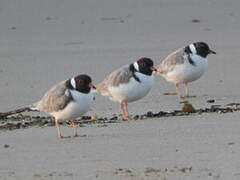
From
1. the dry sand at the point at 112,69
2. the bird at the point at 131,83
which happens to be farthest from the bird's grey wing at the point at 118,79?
the dry sand at the point at 112,69

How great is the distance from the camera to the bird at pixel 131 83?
976 centimetres

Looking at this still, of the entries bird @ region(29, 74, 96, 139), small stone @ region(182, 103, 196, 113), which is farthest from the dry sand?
small stone @ region(182, 103, 196, 113)

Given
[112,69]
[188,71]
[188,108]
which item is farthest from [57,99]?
[112,69]

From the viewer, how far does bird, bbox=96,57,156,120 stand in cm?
976

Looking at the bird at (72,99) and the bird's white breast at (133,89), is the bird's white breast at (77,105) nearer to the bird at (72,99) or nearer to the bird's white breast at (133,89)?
the bird at (72,99)

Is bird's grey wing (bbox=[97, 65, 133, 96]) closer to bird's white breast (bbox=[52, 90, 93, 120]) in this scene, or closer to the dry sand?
the dry sand

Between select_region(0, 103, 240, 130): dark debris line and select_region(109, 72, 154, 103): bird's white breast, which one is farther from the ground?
select_region(109, 72, 154, 103): bird's white breast

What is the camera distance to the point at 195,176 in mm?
6172

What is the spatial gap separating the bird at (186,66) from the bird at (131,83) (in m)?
1.95

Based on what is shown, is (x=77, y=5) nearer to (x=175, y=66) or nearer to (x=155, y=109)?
(x=175, y=66)

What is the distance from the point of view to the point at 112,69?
1362 centimetres

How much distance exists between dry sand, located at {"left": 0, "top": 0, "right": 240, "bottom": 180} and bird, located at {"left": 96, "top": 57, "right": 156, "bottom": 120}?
45 cm

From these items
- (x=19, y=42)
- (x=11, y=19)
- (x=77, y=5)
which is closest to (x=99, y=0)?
(x=77, y=5)

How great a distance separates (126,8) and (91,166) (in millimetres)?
13450
